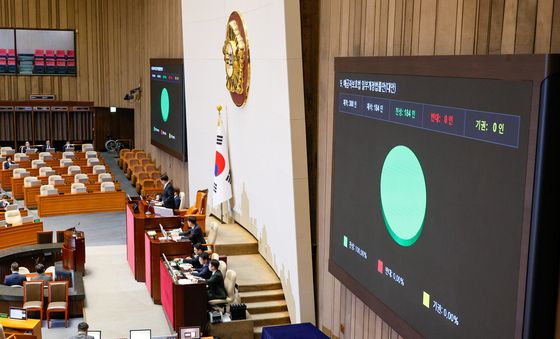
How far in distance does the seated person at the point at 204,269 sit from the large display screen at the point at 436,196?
2808 millimetres

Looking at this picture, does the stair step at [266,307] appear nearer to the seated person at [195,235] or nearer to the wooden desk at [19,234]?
the seated person at [195,235]

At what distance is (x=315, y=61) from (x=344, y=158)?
2.20 m

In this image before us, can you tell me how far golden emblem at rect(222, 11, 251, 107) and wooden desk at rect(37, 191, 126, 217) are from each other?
714cm

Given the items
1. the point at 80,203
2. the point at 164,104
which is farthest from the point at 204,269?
the point at 164,104

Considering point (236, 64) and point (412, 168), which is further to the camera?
point (236, 64)

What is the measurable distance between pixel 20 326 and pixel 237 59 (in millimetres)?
5661

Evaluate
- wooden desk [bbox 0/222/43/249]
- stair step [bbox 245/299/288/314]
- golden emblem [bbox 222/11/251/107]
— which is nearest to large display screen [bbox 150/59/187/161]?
wooden desk [bbox 0/222/43/249]

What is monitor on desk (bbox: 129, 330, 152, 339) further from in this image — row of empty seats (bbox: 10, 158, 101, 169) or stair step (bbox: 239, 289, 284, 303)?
row of empty seats (bbox: 10, 158, 101, 169)

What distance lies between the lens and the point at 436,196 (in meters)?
6.00

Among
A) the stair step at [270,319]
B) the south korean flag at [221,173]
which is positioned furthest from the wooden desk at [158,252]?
the south korean flag at [221,173]

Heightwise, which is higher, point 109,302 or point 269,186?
point 269,186

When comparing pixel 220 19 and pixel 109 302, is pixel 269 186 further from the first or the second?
pixel 220 19

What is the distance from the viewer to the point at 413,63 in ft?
21.1

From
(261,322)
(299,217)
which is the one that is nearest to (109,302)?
(261,322)
